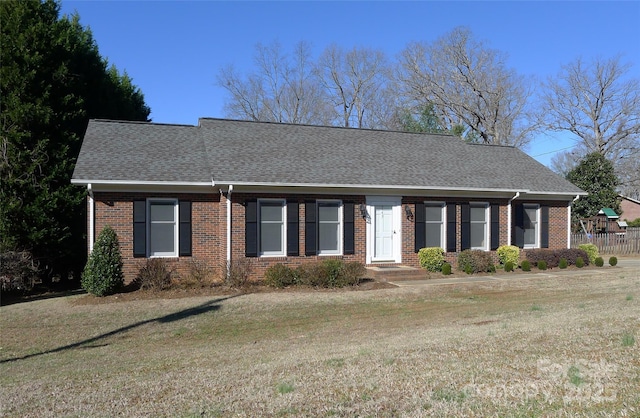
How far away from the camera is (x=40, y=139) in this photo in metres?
16.3

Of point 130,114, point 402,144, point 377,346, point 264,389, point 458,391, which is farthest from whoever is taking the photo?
point 130,114

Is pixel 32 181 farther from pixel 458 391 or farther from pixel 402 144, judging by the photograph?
pixel 458 391

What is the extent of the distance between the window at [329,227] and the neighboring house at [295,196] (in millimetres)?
31

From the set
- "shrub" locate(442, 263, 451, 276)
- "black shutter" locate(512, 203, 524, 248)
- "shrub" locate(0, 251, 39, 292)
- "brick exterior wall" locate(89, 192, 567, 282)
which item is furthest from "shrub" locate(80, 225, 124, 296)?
"black shutter" locate(512, 203, 524, 248)

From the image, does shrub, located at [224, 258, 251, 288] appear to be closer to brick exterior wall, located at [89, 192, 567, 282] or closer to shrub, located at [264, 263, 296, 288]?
brick exterior wall, located at [89, 192, 567, 282]

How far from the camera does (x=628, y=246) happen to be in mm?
26781

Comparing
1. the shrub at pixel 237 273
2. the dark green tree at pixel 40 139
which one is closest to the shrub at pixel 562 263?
the shrub at pixel 237 273

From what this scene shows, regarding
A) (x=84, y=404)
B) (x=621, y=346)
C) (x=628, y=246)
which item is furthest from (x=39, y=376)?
(x=628, y=246)

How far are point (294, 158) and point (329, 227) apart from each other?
8.96 feet

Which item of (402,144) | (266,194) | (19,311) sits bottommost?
(19,311)

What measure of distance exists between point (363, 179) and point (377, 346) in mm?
9190

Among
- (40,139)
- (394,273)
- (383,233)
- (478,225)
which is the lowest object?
(394,273)

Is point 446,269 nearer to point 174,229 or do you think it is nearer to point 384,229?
point 384,229

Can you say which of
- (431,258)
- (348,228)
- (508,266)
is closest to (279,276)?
(348,228)
